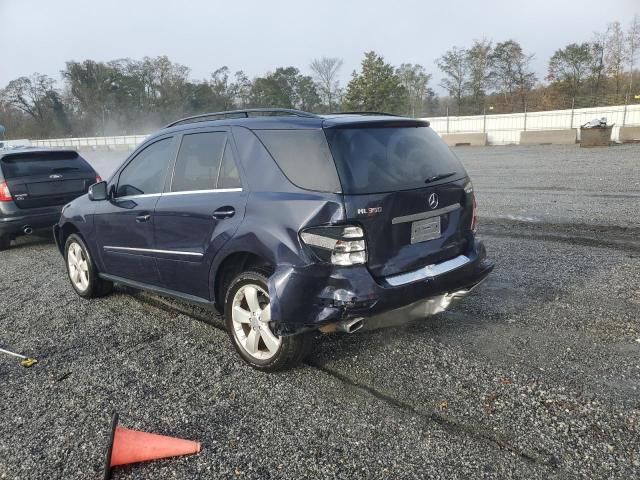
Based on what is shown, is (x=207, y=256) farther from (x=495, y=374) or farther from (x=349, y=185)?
(x=495, y=374)

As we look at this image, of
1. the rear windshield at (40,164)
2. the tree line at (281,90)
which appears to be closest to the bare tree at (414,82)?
the tree line at (281,90)

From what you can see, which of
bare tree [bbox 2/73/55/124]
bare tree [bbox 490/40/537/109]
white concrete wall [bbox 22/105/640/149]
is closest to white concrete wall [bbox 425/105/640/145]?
white concrete wall [bbox 22/105/640/149]

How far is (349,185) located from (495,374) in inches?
62.6

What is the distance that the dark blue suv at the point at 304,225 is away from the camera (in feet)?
9.67

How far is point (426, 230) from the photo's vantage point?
3.28m

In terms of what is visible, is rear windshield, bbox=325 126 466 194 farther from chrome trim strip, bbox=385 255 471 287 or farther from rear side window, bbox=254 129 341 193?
chrome trim strip, bbox=385 255 471 287

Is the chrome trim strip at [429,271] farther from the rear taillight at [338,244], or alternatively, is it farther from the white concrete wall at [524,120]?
the white concrete wall at [524,120]

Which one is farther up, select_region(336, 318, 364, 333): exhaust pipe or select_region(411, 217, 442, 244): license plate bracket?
select_region(411, 217, 442, 244): license plate bracket

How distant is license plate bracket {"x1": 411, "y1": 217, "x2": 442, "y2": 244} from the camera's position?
10.5 ft

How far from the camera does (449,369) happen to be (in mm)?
3320

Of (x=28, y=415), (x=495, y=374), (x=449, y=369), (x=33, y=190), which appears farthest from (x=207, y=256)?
(x=33, y=190)

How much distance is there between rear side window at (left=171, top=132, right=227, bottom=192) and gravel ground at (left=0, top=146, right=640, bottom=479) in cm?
129

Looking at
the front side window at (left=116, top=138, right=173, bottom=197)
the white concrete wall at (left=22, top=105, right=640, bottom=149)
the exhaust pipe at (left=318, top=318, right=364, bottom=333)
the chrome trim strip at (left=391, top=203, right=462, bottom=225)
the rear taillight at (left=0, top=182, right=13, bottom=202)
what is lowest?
Answer: the white concrete wall at (left=22, top=105, right=640, bottom=149)

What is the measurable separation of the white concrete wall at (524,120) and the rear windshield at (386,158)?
1087 inches
